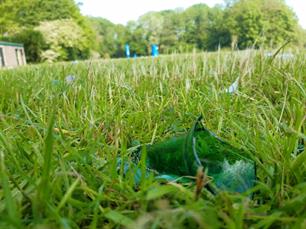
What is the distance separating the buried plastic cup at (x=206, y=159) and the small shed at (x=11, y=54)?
21510 mm

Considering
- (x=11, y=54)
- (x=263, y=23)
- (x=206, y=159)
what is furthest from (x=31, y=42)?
(x=206, y=159)

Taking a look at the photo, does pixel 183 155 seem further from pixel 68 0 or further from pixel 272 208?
pixel 68 0

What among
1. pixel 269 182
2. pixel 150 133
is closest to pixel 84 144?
pixel 150 133

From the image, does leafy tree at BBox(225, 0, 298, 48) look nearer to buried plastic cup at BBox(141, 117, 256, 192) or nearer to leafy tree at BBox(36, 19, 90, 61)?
buried plastic cup at BBox(141, 117, 256, 192)

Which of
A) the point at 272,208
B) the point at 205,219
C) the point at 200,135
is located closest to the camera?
the point at 205,219

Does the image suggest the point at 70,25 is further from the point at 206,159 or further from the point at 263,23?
the point at 206,159

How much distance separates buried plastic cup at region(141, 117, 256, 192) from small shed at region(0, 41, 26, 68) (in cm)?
2151

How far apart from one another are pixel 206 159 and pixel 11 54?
2320 cm

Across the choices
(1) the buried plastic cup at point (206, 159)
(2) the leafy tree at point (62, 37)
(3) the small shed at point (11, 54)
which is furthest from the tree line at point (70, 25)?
(1) the buried plastic cup at point (206, 159)

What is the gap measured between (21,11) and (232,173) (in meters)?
33.7

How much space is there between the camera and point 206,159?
61cm

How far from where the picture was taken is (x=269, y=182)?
55 centimetres

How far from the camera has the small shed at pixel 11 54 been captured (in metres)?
20.6

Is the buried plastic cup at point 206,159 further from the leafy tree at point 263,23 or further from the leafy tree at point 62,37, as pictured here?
the leafy tree at point 62,37
